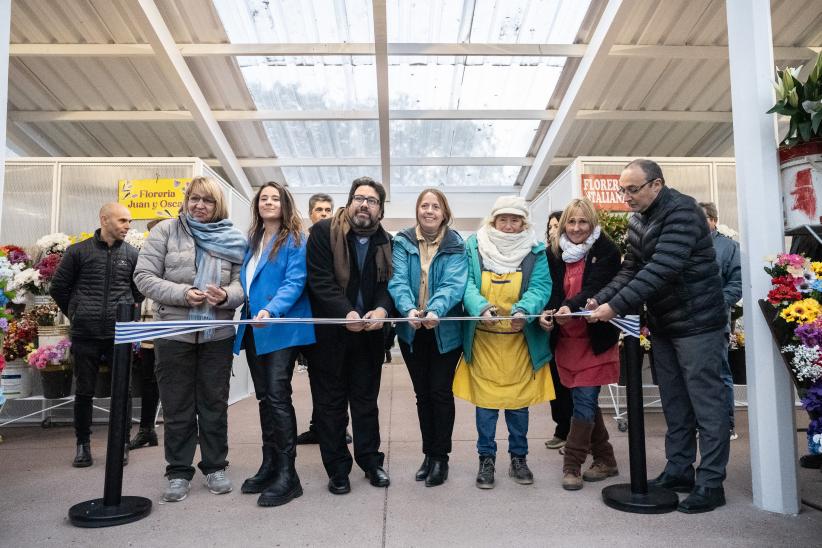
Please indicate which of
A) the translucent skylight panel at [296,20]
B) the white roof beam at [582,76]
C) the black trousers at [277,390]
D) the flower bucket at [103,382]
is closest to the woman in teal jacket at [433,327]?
the black trousers at [277,390]

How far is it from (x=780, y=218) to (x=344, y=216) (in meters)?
2.34

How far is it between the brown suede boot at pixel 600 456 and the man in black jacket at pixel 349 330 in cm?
128

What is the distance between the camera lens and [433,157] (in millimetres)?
12789

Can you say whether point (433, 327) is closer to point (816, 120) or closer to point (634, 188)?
point (634, 188)

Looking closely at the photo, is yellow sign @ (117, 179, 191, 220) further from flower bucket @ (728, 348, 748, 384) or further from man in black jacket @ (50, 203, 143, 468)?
flower bucket @ (728, 348, 748, 384)

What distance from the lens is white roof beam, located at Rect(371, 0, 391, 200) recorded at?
25.3 ft

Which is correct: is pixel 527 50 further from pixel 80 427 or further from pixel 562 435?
pixel 80 427

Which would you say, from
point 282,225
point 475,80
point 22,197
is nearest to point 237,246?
point 282,225

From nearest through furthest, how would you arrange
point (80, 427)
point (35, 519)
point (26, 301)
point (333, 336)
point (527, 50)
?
1. point (35, 519)
2. point (333, 336)
3. point (80, 427)
4. point (26, 301)
5. point (527, 50)

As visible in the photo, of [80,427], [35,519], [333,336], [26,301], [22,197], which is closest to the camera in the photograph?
[35,519]

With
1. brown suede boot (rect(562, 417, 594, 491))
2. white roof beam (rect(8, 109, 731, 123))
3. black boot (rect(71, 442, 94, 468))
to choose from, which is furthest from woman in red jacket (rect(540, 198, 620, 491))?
white roof beam (rect(8, 109, 731, 123))

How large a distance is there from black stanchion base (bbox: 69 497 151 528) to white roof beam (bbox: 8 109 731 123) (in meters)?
8.40

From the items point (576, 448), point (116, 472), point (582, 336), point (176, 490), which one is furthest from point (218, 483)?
point (582, 336)

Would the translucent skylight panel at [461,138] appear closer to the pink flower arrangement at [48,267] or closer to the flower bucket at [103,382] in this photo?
the pink flower arrangement at [48,267]
